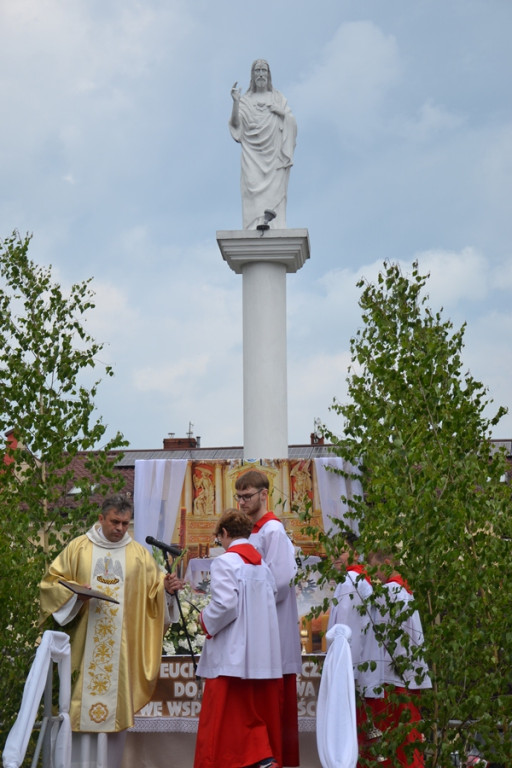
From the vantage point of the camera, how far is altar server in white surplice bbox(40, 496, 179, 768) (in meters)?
7.74

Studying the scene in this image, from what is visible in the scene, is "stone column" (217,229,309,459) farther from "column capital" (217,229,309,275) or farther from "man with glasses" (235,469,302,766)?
"man with glasses" (235,469,302,766)

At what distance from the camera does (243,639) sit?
7.21 metres

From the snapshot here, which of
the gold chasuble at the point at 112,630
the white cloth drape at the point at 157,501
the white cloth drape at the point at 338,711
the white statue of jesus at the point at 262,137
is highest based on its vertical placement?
the white statue of jesus at the point at 262,137

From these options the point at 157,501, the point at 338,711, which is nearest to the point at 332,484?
the point at 157,501

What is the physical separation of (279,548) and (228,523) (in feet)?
2.44

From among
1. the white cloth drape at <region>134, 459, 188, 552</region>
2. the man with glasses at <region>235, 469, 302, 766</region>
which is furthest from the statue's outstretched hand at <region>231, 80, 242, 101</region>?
the man with glasses at <region>235, 469, 302, 766</region>

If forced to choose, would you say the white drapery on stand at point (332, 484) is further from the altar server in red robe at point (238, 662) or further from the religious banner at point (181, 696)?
the altar server in red robe at point (238, 662)

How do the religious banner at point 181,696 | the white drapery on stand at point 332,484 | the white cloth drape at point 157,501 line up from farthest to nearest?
the white cloth drape at point 157,501 → the white drapery on stand at point 332,484 → the religious banner at point 181,696

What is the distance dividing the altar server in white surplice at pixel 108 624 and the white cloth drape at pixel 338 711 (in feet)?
5.20

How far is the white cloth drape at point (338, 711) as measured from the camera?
6129 millimetres

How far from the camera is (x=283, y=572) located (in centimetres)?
784

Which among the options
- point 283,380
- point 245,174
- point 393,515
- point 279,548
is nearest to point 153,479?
point 283,380

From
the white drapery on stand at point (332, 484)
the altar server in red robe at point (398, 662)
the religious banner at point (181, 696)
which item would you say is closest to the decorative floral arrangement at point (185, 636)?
the religious banner at point (181, 696)

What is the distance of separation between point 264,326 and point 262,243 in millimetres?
1014
